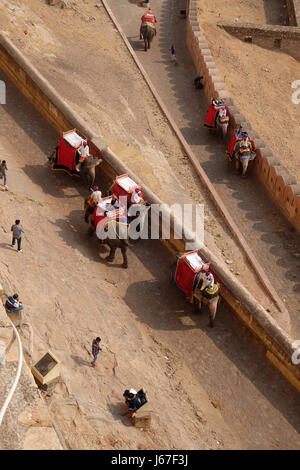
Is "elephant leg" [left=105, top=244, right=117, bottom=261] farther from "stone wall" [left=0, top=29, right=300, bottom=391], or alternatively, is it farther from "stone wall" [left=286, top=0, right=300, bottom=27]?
"stone wall" [left=286, top=0, right=300, bottom=27]

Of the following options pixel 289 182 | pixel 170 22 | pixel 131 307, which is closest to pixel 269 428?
pixel 131 307

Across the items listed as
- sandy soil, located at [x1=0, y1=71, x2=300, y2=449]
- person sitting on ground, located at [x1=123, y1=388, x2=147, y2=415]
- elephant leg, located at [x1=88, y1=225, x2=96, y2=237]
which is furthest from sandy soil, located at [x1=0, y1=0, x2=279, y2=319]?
person sitting on ground, located at [x1=123, y1=388, x2=147, y2=415]

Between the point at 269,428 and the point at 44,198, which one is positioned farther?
the point at 44,198

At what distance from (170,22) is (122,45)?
441cm

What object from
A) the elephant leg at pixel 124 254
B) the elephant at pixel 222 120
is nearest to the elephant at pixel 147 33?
the elephant at pixel 222 120

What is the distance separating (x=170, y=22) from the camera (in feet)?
115

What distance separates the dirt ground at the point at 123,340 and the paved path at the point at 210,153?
8.05ft

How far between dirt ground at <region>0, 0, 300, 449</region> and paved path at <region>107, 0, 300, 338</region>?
2.45 m

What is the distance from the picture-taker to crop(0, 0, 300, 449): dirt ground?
1641 centimetres

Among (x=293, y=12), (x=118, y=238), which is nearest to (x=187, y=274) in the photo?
(x=118, y=238)

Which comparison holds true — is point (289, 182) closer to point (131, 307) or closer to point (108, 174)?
Result: point (108, 174)

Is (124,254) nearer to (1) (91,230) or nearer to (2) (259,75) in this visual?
(1) (91,230)

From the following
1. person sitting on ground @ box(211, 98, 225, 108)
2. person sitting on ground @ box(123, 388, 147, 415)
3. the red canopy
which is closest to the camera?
person sitting on ground @ box(123, 388, 147, 415)
